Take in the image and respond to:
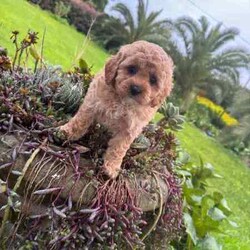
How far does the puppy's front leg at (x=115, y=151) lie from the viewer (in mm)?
2520

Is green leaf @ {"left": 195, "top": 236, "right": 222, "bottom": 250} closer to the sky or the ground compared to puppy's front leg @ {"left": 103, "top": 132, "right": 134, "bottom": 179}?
closer to the ground

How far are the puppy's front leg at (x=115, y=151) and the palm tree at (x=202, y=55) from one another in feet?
60.8

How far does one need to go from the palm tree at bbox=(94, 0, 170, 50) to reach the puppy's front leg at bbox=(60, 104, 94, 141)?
68.1 ft

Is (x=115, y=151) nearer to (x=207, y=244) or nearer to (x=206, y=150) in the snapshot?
(x=207, y=244)

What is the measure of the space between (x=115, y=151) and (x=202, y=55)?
61.1 ft

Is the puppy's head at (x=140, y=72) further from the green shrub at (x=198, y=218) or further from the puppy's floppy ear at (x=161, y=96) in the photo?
the green shrub at (x=198, y=218)

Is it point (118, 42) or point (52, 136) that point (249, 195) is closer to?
point (52, 136)

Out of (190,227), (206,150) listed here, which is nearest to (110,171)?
(190,227)

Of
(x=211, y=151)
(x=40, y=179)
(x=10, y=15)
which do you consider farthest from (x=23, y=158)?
(x=211, y=151)

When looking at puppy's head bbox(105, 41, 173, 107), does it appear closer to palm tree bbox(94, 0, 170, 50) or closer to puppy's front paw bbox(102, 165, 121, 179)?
puppy's front paw bbox(102, 165, 121, 179)

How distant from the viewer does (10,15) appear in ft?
40.6

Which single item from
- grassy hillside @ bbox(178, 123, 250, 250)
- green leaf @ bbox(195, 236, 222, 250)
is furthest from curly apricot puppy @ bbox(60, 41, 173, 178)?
grassy hillside @ bbox(178, 123, 250, 250)

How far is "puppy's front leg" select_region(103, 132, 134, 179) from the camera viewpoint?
252 cm

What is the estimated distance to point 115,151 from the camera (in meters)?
2.53
